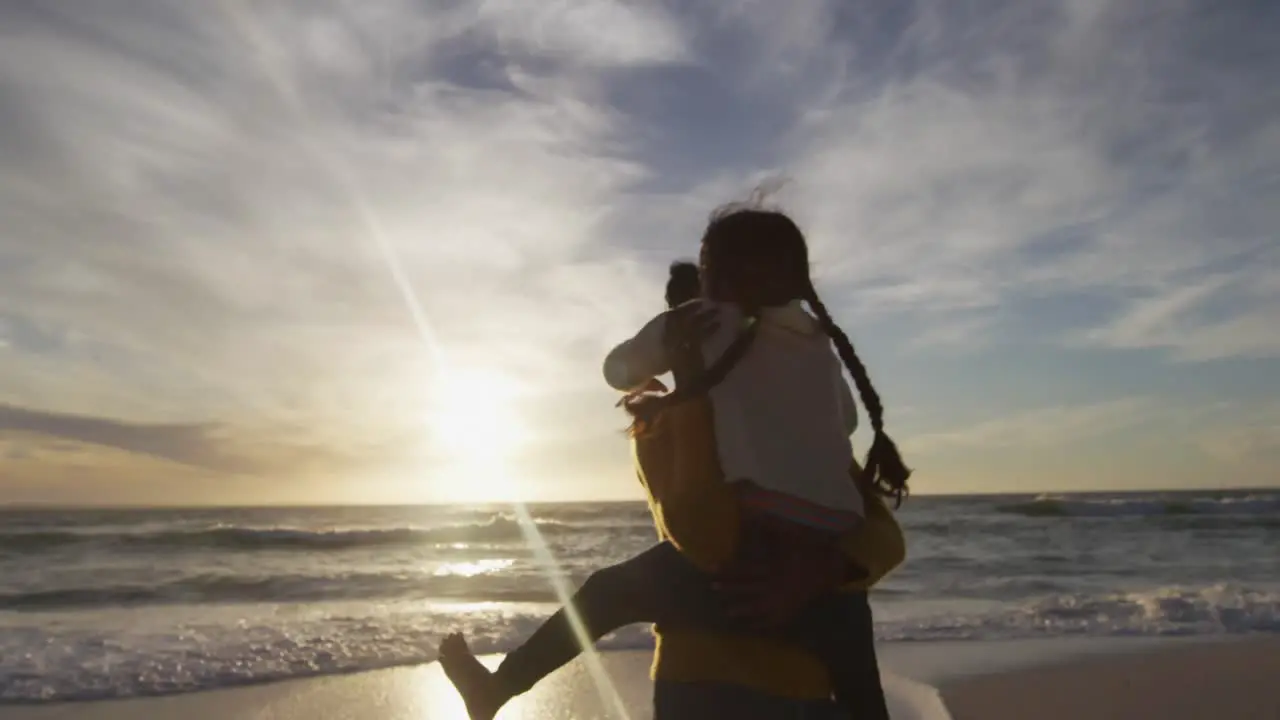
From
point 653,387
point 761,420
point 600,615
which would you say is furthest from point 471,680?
point 761,420

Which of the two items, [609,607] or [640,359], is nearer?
[640,359]

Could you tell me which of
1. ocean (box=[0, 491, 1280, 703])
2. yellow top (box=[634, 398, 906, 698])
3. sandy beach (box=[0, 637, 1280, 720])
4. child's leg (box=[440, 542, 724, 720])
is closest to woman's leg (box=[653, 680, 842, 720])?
yellow top (box=[634, 398, 906, 698])

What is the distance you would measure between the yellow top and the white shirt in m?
0.05

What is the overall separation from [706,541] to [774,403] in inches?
11.3

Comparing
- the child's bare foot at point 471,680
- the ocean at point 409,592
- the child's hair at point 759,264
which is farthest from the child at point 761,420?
the ocean at point 409,592

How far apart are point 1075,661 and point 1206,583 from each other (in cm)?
648

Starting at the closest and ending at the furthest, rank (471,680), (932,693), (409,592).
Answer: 1. (471,680)
2. (932,693)
3. (409,592)

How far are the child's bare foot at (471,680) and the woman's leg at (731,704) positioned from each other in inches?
16.6

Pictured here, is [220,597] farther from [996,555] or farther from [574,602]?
[996,555]

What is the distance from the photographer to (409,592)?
37.4 feet

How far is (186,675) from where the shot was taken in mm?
6281

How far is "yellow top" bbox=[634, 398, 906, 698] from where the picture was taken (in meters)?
→ 1.76

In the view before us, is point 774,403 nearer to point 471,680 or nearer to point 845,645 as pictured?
point 845,645

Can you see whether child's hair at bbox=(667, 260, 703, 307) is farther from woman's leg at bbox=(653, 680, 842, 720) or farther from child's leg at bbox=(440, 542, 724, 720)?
woman's leg at bbox=(653, 680, 842, 720)
